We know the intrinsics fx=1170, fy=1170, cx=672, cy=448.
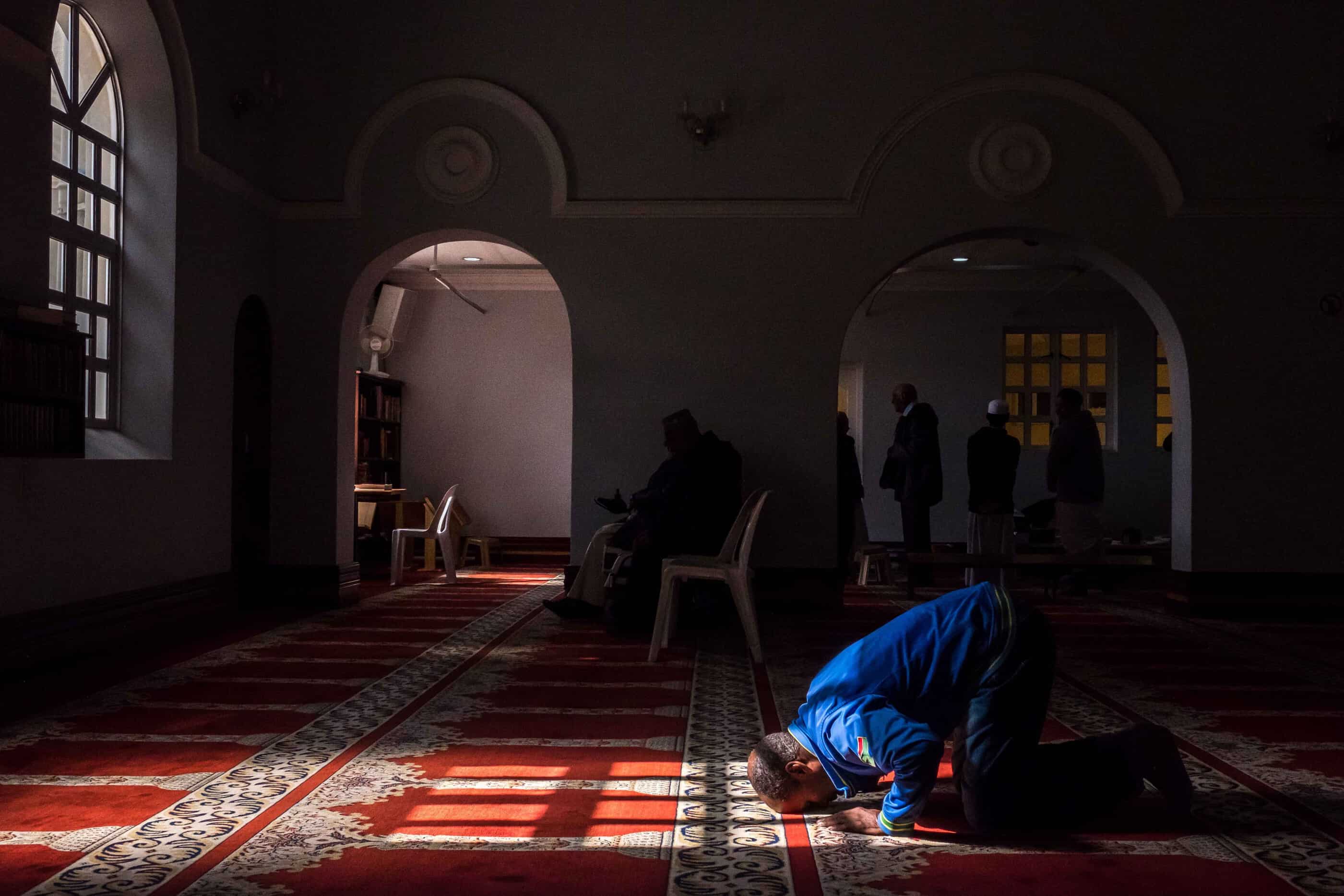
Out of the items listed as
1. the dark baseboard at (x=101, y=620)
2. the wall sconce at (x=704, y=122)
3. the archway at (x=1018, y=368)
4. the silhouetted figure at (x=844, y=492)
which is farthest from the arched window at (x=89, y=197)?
the archway at (x=1018, y=368)

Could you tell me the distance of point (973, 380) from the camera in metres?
13.5

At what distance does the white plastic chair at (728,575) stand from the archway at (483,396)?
7.70m

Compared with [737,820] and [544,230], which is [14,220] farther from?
[737,820]

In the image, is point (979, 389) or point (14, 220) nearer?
point (14, 220)

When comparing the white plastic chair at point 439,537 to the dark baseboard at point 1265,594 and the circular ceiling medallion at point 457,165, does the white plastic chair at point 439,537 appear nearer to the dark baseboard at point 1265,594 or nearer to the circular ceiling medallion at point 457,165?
the circular ceiling medallion at point 457,165

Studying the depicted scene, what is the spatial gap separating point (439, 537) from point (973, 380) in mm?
6677

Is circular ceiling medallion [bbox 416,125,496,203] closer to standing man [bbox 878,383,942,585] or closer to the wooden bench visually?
standing man [bbox 878,383,942,585]

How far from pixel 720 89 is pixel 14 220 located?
14.4ft

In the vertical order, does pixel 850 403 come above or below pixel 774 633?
above

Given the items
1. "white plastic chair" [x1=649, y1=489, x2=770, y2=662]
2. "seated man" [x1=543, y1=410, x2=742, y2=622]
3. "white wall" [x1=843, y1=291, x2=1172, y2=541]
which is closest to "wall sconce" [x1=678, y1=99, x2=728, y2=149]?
"seated man" [x1=543, y1=410, x2=742, y2=622]

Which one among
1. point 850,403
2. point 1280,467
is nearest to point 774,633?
point 1280,467

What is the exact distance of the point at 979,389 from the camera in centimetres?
1350

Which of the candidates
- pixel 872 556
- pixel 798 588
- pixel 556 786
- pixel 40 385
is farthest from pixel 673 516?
pixel 872 556

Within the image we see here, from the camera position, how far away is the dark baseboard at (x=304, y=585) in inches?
307
